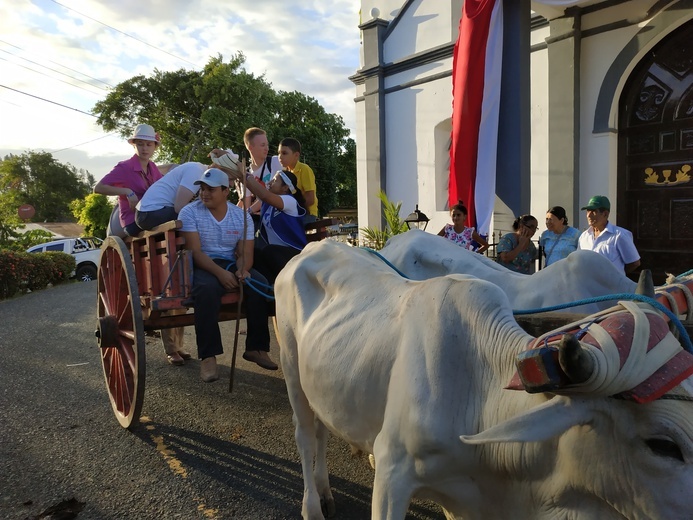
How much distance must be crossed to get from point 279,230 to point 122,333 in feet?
4.82

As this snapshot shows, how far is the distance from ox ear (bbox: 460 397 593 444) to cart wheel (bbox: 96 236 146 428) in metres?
2.98

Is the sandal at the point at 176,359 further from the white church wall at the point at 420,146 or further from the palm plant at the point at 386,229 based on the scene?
the white church wall at the point at 420,146

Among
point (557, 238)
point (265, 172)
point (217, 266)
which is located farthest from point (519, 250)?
point (217, 266)

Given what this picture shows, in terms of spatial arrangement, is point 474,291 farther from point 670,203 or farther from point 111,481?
point 670,203

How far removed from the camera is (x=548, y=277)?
2.88m

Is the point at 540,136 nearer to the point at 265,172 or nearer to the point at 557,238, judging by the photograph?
the point at 557,238

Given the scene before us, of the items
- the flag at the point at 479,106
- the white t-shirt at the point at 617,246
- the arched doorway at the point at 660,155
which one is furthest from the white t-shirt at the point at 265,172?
the arched doorway at the point at 660,155

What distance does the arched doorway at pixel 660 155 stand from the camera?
6.12 m

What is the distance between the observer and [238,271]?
4.07 metres

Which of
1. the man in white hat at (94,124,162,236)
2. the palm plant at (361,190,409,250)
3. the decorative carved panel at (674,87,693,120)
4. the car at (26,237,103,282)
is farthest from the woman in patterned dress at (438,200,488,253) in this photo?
the car at (26,237,103,282)

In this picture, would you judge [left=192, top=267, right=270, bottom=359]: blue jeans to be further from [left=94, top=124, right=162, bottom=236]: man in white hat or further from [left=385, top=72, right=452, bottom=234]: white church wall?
[left=385, top=72, right=452, bottom=234]: white church wall

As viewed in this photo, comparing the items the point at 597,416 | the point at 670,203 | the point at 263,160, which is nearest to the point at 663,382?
the point at 597,416

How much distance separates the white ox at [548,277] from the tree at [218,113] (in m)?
22.4

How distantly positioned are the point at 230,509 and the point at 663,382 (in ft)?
8.14
